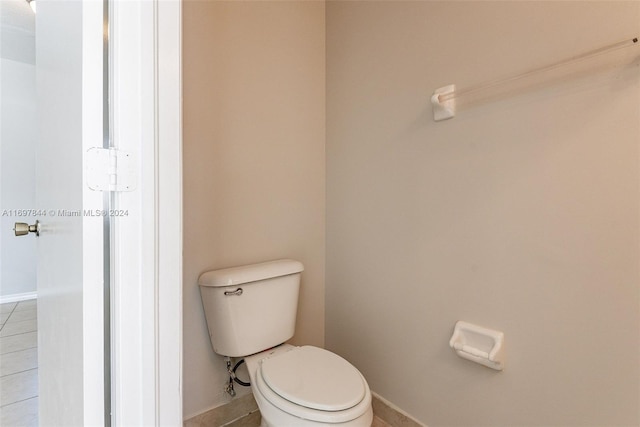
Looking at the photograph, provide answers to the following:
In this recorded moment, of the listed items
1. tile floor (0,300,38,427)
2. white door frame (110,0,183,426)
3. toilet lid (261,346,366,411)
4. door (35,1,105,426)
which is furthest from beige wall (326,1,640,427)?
tile floor (0,300,38,427)

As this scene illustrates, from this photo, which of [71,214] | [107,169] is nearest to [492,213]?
[107,169]

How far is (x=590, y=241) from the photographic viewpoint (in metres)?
0.82

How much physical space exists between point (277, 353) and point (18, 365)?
1659 millimetres

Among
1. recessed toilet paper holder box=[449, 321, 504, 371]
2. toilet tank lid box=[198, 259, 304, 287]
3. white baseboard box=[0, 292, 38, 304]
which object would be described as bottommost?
white baseboard box=[0, 292, 38, 304]

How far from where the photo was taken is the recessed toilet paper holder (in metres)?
0.98

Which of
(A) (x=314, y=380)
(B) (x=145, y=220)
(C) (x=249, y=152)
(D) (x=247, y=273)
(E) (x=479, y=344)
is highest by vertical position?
(C) (x=249, y=152)

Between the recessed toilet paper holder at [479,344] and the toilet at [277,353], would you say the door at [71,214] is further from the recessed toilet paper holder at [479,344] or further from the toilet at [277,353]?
the recessed toilet paper holder at [479,344]

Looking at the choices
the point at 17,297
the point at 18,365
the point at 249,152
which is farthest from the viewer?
the point at 17,297

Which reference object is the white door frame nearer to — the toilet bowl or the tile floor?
the toilet bowl

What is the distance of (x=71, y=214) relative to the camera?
0.65m

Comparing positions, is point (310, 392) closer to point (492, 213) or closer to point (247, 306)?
point (247, 306)

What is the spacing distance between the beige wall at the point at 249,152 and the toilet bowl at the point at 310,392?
41 centimetres

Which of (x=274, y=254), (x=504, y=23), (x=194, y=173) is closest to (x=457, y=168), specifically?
(x=504, y=23)

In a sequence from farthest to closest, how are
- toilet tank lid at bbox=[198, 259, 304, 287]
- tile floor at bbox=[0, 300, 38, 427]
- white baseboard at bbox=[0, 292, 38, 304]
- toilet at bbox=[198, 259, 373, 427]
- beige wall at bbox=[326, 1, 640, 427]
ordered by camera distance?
white baseboard at bbox=[0, 292, 38, 304]
tile floor at bbox=[0, 300, 38, 427]
toilet tank lid at bbox=[198, 259, 304, 287]
toilet at bbox=[198, 259, 373, 427]
beige wall at bbox=[326, 1, 640, 427]
